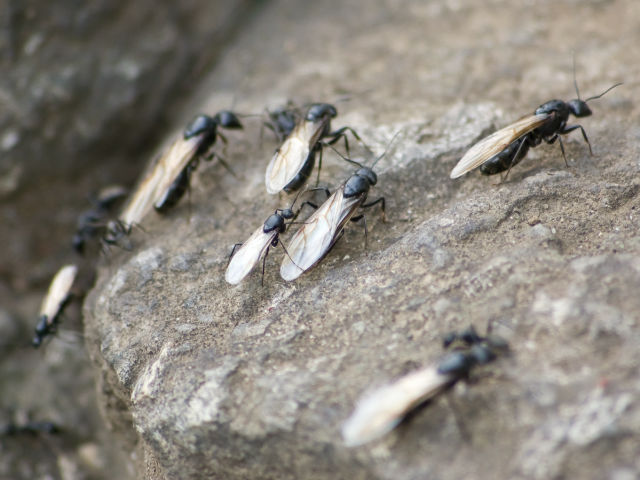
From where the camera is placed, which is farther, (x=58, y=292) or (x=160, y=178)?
(x=58, y=292)

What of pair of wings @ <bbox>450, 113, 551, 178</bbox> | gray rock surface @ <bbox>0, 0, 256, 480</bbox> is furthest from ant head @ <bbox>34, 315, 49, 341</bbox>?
pair of wings @ <bbox>450, 113, 551, 178</bbox>

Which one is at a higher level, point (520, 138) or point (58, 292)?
point (58, 292)

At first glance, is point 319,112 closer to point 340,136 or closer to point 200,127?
point 340,136

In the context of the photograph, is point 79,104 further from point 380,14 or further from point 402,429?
point 402,429

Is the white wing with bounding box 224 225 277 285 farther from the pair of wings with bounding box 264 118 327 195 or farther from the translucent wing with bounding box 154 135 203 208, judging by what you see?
the translucent wing with bounding box 154 135 203 208

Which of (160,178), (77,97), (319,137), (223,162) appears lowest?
(319,137)

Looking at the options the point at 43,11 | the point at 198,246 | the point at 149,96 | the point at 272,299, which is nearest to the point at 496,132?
the point at 272,299

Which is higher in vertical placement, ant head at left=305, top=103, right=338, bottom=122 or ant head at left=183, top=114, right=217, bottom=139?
ant head at left=183, top=114, right=217, bottom=139

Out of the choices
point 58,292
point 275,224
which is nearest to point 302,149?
point 275,224
